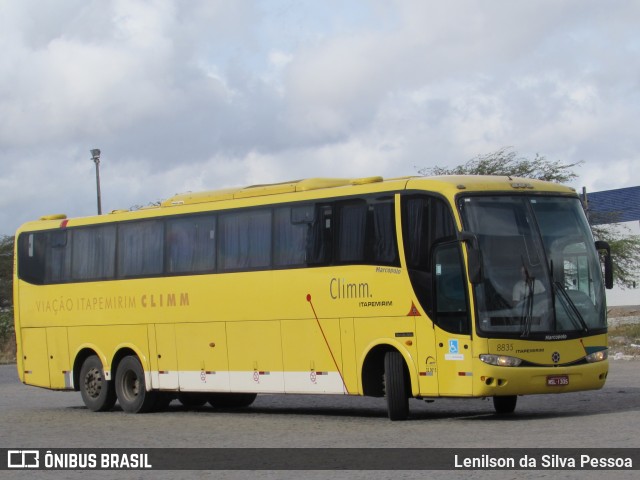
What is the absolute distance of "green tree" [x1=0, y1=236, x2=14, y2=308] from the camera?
265 feet

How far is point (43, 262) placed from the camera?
82.0 ft

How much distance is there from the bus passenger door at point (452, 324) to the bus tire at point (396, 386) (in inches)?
27.6

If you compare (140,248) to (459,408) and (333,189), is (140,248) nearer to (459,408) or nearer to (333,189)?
(333,189)

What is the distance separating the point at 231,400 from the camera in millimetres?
23812

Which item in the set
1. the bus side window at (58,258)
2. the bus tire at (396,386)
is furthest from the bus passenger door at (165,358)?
the bus tire at (396,386)

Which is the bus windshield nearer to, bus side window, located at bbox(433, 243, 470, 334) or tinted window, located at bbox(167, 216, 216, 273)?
bus side window, located at bbox(433, 243, 470, 334)

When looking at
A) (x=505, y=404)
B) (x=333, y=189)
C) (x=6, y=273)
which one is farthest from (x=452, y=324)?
(x=6, y=273)

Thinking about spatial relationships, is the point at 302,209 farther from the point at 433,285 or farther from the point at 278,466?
the point at 278,466

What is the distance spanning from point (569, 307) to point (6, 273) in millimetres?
67648

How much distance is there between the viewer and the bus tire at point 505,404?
19062mm

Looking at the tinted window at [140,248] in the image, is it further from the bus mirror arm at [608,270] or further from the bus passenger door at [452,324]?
the bus mirror arm at [608,270]

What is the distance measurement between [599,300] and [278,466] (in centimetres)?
705

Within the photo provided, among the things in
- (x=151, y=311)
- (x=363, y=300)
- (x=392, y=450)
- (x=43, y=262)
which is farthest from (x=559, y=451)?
(x=43, y=262)

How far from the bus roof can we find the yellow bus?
0.04m
